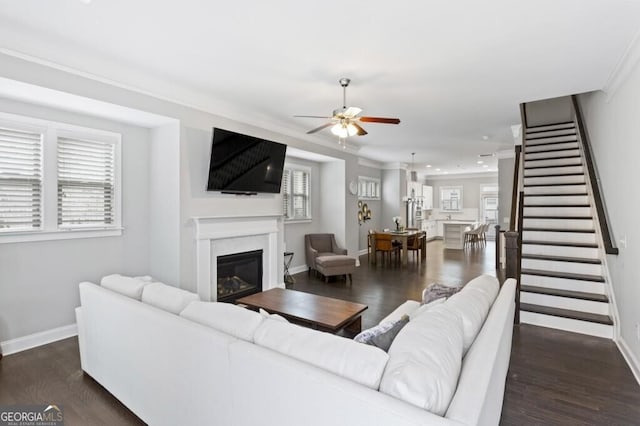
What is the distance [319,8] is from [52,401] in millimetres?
3296

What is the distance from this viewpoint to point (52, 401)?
231cm

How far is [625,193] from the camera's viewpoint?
3.13 meters

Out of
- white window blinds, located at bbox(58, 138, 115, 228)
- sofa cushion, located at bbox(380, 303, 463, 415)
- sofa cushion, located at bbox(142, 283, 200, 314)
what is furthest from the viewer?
white window blinds, located at bbox(58, 138, 115, 228)

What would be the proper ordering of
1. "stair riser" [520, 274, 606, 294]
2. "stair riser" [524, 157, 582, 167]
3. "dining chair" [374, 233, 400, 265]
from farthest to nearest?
1. "dining chair" [374, 233, 400, 265]
2. "stair riser" [524, 157, 582, 167]
3. "stair riser" [520, 274, 606, 294]

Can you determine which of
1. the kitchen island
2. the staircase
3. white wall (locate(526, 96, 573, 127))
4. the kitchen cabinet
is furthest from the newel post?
the kitchen cabinet

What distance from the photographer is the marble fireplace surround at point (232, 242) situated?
13.2 ft

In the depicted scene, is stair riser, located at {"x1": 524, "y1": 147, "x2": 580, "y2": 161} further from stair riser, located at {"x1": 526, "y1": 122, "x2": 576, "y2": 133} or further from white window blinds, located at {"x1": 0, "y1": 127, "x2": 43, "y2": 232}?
white window blinds, located at {"x1": 0, "y1": 127, "x2": 43, "y2": 232}

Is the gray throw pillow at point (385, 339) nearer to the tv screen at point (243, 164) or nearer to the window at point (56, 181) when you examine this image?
the tv screen at point (243, 164)

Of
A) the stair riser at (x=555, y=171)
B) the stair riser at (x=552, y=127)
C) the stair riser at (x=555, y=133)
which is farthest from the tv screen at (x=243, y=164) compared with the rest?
the stair riser at (x=552, y=127)

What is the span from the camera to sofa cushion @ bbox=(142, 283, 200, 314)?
201cm

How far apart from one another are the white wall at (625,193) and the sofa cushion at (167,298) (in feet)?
11.5

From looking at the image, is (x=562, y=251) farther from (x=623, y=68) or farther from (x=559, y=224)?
(x=623, y=68)

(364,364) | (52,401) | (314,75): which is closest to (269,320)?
(364,364)

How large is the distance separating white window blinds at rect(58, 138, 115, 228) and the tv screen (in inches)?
44.3
